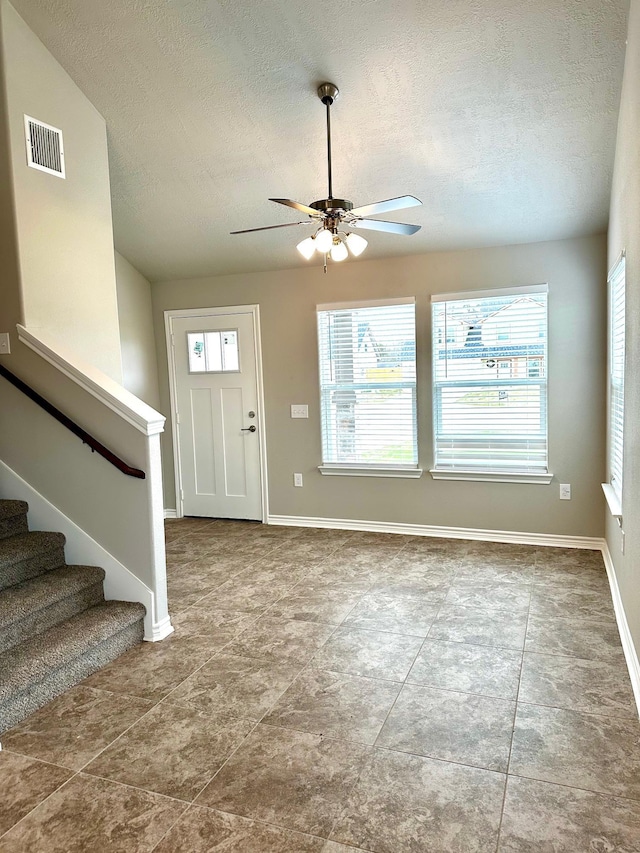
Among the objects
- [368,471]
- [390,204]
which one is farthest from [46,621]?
[368,471]

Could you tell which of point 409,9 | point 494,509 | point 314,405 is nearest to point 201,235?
point 314,405

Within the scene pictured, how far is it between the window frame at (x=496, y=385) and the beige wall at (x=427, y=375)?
55 mm

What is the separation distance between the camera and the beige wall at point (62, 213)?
10.4ft

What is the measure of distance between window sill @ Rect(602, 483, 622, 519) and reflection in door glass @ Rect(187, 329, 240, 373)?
11.1 ft

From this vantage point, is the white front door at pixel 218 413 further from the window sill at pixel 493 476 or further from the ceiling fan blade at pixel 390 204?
the ceiling fan blade at pixel 390 204

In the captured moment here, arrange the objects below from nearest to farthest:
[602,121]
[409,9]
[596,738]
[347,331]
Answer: [596,738] → [409,9] → [602,121] → [347,331]

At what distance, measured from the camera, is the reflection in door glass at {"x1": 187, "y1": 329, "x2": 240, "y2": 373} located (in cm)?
567

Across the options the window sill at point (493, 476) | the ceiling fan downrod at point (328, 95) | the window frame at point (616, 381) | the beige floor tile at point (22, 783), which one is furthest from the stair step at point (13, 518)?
the window frame at point (616, 381)

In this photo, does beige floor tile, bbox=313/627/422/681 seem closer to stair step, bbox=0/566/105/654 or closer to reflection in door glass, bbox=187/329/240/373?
stair step, bbox=0/566/105/654

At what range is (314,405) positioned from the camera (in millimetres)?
5430

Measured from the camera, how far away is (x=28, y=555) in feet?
10.1

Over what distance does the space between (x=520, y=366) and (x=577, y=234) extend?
1.05 metres

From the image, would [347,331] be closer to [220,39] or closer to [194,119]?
[194,119]

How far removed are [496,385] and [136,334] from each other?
3383 mm
